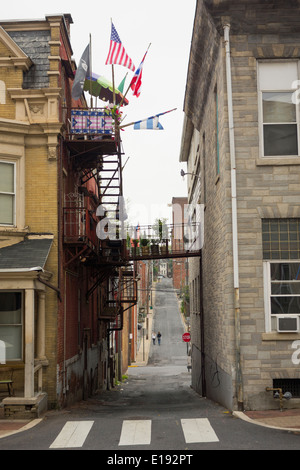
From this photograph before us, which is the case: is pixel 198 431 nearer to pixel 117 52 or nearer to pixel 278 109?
pixel 278 109

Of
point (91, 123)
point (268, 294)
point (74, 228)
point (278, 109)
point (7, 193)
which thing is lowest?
point (268, 294)

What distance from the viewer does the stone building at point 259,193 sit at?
40.6 ft

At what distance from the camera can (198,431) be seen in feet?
32.8

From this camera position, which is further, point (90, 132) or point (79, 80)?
point (90, 132)

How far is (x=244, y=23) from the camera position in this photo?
43.0ft

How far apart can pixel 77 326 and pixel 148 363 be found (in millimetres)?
34763

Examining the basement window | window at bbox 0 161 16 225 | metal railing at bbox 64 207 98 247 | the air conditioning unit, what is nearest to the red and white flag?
metal railing at bbox 64 207 98 247

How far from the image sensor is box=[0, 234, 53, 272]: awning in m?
13.2

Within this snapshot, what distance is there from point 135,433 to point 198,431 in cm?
113

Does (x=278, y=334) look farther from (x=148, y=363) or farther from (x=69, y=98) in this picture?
(x=148, y=363)

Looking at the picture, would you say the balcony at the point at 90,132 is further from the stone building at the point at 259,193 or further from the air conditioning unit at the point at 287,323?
the air conditioning unit at the point at 287,323

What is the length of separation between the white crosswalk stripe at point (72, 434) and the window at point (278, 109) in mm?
7323

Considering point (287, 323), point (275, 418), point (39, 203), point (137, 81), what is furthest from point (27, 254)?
point (137, 81)
